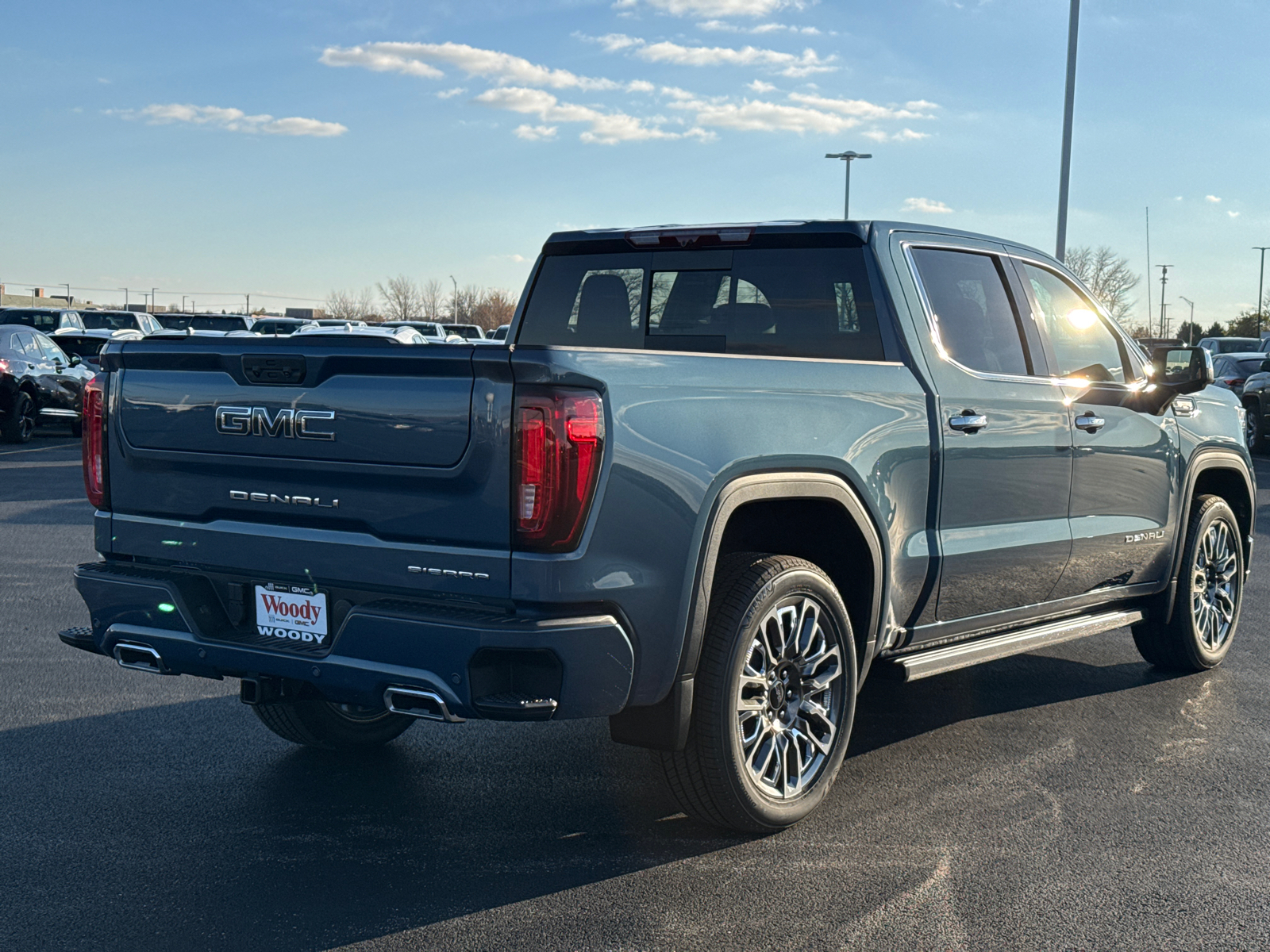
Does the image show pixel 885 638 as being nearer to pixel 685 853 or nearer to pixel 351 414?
pixel 685 853

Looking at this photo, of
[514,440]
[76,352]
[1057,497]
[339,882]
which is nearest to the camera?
[514,440]

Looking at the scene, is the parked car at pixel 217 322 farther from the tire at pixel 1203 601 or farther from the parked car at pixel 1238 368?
the tire at pixel 1203 601

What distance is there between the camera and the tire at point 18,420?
66.1ft

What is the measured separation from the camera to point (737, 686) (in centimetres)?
411

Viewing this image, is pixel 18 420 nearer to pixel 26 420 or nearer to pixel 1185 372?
pixel 26 420

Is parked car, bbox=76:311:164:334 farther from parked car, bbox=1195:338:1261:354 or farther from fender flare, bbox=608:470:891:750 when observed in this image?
parked car, bbox=1195:338:1261:354

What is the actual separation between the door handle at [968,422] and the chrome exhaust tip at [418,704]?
2.26 m

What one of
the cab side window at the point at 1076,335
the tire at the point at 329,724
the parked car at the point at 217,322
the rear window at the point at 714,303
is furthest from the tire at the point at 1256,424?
the parked car at the point at 217,322

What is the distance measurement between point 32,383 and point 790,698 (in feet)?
62.2

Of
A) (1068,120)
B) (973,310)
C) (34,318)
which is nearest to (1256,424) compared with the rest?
(1068,120)

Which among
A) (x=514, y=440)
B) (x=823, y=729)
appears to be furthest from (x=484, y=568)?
(x=823, y=729)

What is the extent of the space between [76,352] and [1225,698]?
22.2 metres

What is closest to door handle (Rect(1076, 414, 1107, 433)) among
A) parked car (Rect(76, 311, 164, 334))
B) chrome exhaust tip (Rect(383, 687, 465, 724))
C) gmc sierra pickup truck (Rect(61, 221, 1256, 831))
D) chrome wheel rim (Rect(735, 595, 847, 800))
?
gmc sierra pickup truck (Rect(61, 221, 1256, 831))

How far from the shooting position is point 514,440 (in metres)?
3.55
